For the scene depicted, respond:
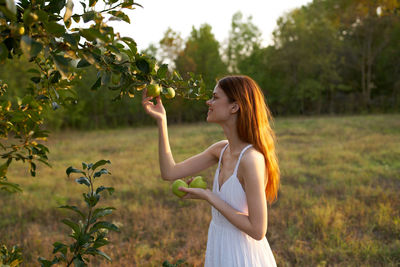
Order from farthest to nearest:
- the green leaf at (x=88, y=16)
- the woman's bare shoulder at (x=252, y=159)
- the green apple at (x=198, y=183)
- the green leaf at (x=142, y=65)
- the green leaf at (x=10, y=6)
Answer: the green apple at (x=198, y=183), the woman's bare shoulder at (x=252, y=159), the green leaf at (x=142, y=65), the green leaf at (x=88, y=16), the green leaf at (x=10, y=6)

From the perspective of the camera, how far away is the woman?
59.9 inches

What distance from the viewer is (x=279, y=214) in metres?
4.36

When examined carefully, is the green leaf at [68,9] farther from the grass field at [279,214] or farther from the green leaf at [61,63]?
the grass field at [279,214]

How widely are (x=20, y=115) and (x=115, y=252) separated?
2.46m

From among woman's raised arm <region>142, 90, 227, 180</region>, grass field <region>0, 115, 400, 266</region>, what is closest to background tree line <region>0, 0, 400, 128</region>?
grass field <region>0, 115, 400, 266</region>

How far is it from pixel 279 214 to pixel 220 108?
314 centimetres

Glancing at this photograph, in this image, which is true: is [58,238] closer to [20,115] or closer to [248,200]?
[20,115]

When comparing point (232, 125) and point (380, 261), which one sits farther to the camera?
point (380, 261)

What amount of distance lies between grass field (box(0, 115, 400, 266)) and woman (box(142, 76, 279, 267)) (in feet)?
5.46

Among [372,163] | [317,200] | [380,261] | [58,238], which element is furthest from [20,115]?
[372,163]

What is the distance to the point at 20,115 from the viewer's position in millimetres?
1456

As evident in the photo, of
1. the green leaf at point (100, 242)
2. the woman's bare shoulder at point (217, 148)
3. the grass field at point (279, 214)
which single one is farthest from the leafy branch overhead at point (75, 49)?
the grass field at point (279, 214)

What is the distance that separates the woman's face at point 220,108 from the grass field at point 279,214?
2020mm

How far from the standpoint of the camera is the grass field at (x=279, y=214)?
3.37m
